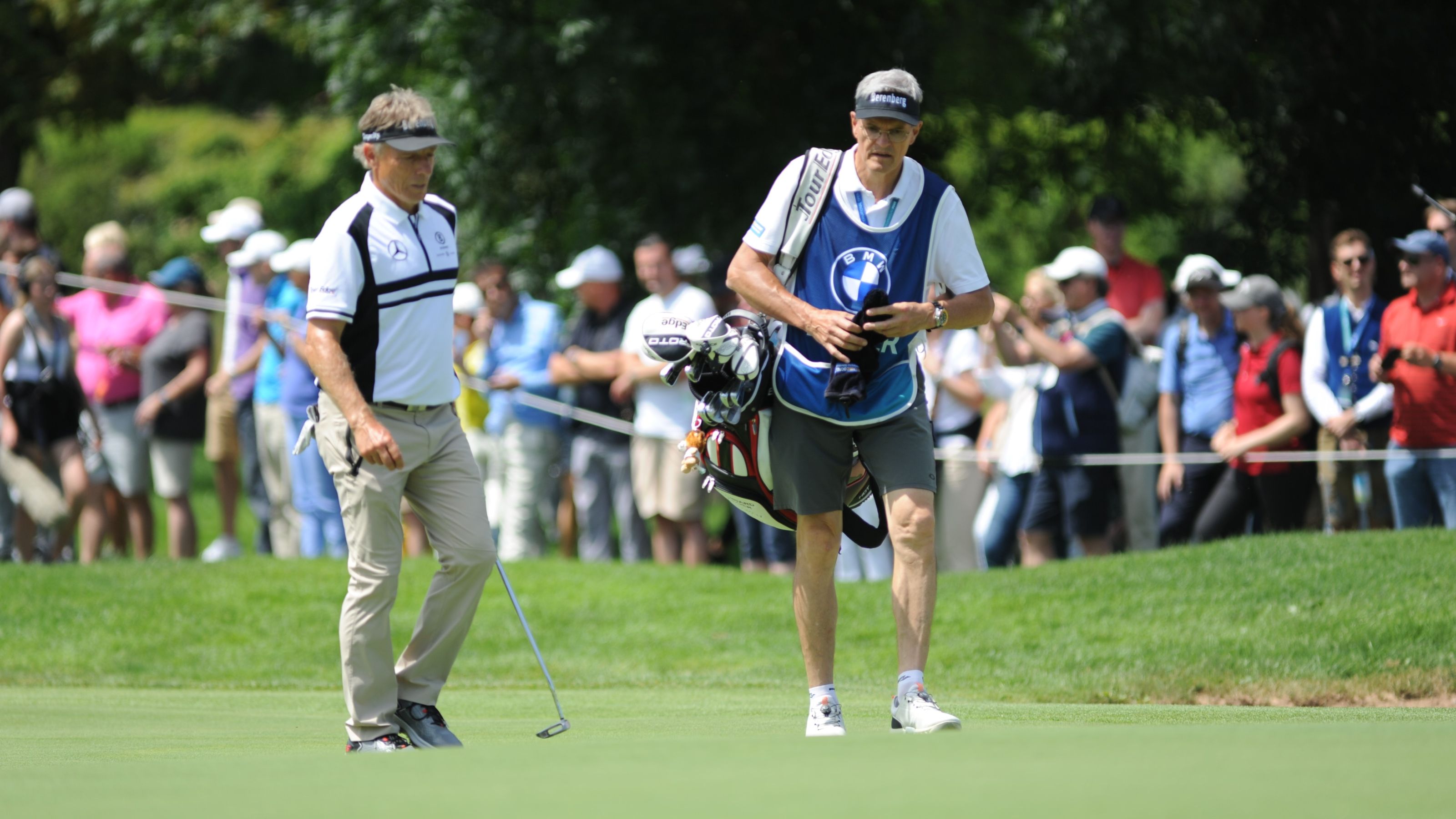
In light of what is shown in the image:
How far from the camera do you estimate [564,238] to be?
592 inches

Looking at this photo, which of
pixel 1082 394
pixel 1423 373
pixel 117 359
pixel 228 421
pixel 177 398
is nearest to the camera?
pixel 1423 373

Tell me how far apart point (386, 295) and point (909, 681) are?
2197 mm

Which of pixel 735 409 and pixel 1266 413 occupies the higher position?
pixel 1266 413

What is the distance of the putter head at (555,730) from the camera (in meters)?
5.71

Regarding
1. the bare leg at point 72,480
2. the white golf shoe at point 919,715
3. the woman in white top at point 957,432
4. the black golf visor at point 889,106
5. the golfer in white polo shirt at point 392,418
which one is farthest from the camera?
the bare leg at point 72,480

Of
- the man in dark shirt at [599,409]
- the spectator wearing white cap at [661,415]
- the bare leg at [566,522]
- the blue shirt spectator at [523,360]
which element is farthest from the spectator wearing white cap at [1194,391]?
the bare leg at [566,522]

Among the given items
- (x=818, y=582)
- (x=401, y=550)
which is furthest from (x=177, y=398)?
(x=818, y=582)

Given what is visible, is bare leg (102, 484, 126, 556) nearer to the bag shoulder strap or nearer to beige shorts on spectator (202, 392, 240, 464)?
beige shorts on spectator (202, 392, 240, 464)

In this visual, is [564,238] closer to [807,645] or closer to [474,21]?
[474,21]

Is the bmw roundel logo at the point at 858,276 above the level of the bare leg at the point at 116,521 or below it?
above

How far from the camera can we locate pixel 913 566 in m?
5.73

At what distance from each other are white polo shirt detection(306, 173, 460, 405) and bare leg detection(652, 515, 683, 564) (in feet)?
21.4

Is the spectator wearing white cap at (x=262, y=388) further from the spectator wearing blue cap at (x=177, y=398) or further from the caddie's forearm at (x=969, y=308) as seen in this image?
the caddie's forearm at (x=969, y=308)

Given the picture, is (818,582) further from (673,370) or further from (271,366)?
(271,366)
